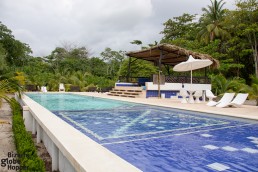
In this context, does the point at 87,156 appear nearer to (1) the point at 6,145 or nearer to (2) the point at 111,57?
(1) the point at 6,145

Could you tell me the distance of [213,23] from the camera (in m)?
33.1

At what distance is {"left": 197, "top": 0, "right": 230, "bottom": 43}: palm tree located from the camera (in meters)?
31.0

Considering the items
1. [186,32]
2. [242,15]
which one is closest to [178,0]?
[242,15]

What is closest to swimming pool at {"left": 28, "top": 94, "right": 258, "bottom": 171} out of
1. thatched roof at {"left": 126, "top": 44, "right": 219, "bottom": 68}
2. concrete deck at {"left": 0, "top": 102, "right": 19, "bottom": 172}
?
concrete deck at {"left": 0, "top": 102, "right": 19, "bottom": 172}

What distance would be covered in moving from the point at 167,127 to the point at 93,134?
2029 millimetres

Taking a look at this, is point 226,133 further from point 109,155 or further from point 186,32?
point 186,32

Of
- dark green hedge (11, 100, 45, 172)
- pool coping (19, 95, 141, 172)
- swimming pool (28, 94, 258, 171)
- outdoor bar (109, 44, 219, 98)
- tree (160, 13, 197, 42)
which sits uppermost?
tree (160, 13, 197, 42)

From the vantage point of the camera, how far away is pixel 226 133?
5539 millimetres

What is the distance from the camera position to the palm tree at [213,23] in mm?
30953

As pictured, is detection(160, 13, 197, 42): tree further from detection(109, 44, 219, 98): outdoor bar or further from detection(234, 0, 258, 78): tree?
detection(109, 44, 219, 98): outdoor bar

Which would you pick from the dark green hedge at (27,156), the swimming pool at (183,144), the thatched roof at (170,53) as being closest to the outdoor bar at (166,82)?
the thatched roof at (170,53)

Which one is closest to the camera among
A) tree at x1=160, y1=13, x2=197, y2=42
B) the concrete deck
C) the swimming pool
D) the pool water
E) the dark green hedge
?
the dark green hedge

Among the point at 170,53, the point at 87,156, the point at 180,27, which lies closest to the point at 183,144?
the point at 87,156

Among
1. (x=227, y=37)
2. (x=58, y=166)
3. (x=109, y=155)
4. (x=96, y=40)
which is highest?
(x=96, y=40)
